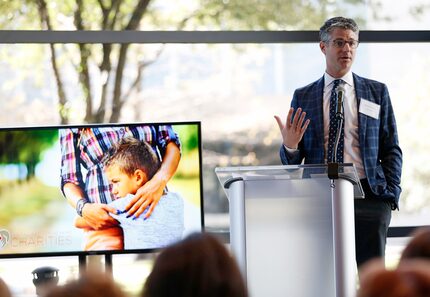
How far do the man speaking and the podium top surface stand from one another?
0.54 meters

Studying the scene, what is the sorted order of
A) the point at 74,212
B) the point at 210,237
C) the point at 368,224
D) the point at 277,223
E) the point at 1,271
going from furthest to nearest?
1. the point at 1,271
2. the point at 74,212
3. the point at 368,224
4. the point at 277,223
5. the point at 210,237

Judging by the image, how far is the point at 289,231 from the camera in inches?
142

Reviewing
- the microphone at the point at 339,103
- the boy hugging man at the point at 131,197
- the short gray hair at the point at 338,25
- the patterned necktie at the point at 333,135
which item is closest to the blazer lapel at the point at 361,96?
the patterned necktie at the point at 333,135

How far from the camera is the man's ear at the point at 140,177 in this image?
192 inches

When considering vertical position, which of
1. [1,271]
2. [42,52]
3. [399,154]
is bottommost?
[1,271]

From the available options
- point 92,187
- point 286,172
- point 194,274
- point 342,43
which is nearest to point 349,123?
point 342,43

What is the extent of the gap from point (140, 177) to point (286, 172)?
60.6 inches

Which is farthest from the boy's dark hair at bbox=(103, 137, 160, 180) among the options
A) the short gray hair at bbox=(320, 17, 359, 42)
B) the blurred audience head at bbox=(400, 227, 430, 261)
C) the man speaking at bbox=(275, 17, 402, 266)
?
the blurred audience head at bbox=(400, 227, 430, 261)

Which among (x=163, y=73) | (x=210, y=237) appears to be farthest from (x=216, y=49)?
(x=210, y=237)

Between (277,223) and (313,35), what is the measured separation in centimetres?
247

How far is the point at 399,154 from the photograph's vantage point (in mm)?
4414

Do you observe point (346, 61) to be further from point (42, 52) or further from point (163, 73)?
point (42, 52)

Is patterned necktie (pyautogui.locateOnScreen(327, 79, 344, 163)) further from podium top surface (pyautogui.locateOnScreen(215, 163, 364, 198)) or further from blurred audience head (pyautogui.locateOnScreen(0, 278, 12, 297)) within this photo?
blurred audience head (pyautogui.locateOnScreen(0, 278, 12, 297))

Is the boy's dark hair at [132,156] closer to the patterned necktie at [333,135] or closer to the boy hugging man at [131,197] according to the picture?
the boy hugging man at [131,197]
